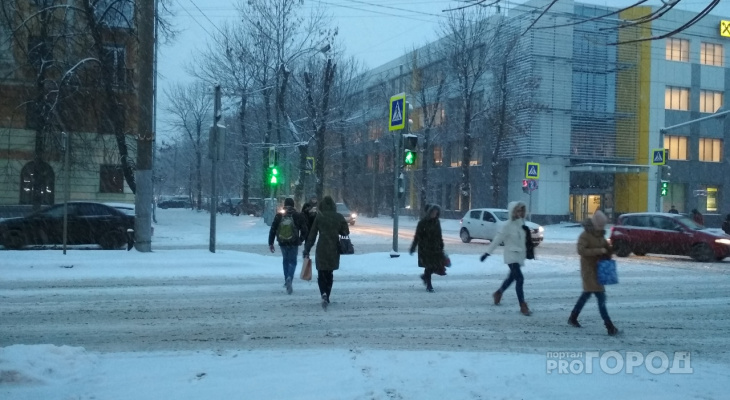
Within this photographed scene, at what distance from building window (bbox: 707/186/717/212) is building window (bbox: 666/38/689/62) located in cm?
1039

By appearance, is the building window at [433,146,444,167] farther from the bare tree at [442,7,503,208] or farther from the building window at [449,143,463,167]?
the bare tree at [442,7,503,208]

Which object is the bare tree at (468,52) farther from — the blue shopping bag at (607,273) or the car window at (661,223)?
the blue shopping bag at (607,273)

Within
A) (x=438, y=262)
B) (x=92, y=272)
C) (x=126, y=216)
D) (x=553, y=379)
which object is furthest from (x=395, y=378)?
(x=126, y=216)

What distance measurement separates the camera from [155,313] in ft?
31.9

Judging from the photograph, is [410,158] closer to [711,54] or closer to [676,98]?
[676,98]

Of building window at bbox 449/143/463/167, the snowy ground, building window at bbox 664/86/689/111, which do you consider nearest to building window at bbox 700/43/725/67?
building window at bbox 664/86/689/111

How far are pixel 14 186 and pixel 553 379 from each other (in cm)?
3300

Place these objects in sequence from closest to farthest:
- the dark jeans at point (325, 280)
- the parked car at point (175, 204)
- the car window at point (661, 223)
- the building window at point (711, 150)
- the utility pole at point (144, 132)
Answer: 1. the dark jeans at point (325, 280)
2. the utility pole at point (144, 132)
3. the car window at point (661, 223)
4. the building window at point (711, 150)
5. the parked car at point (175, 204)

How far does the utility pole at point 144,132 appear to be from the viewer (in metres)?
16.2

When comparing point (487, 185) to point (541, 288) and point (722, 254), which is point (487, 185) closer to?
point (722, 254)

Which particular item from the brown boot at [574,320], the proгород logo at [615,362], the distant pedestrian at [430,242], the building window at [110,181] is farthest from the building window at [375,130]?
the proгород logo at [615,362]

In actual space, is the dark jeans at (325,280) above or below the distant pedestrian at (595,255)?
below

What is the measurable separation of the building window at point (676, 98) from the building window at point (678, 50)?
2254mm

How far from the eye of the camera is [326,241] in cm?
995
